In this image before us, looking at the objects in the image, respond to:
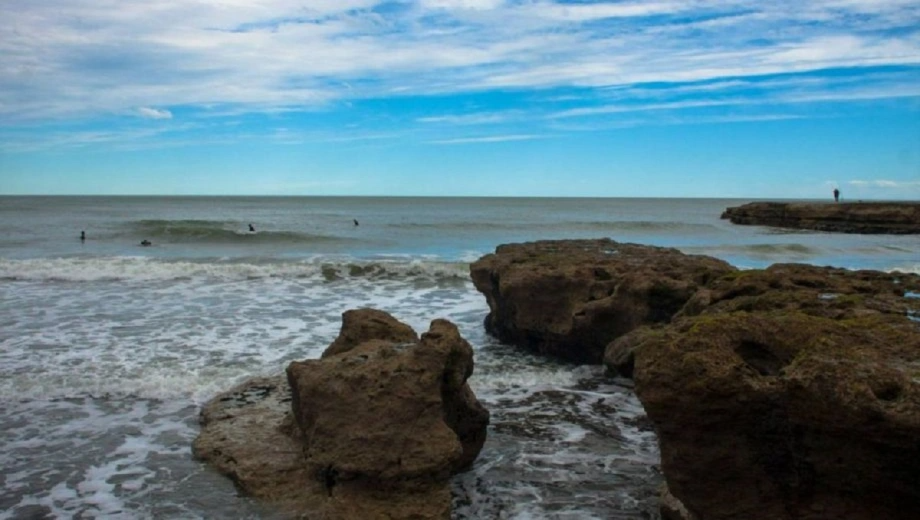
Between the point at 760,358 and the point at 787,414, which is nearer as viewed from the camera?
the point at 787,414

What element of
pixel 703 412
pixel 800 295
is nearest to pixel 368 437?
pixel 703 412

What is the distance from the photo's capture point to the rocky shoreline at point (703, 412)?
4035mm

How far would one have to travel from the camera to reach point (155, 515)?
5547 mm

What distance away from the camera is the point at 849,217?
40.6 meters

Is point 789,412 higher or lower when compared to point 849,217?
lower

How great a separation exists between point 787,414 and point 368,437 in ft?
9.48

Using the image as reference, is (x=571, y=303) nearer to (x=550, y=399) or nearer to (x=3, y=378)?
(x=550, y=399)

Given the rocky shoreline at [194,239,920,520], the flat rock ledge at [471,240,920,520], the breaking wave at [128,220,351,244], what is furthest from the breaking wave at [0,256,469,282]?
the flat rock ledge at [471,240,920,520]

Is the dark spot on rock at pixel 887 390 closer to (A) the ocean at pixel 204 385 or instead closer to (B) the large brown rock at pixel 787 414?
(B) the large brown rock at pixel 787 414

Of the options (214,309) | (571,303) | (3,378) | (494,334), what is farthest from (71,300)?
(571,303)

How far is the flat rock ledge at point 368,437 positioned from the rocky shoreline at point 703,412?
14 millimetres

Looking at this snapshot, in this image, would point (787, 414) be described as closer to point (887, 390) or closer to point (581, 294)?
point (887, 390)

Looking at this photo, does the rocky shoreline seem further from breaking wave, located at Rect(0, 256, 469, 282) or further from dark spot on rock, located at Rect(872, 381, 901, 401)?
breaking wave, located at Rect(0, 256, 469, 282)

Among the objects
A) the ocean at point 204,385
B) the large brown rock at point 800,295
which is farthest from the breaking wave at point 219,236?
the large brown rock at point 800,295
